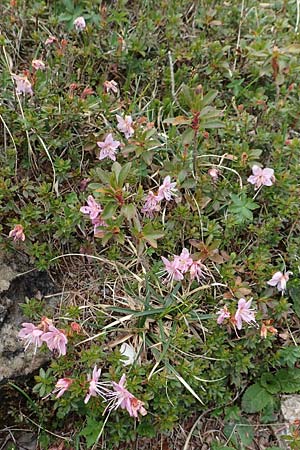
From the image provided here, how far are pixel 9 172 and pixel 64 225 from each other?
0.38 m

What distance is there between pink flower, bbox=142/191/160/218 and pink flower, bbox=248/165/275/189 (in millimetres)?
482

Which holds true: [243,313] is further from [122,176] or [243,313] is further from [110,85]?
[110,85]

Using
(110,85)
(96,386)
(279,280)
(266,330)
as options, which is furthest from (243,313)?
(110,85)

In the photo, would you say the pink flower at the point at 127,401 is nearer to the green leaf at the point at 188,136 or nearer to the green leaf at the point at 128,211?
the green leaf at the point at 128,211

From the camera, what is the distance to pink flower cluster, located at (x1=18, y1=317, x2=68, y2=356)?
2.48 metres

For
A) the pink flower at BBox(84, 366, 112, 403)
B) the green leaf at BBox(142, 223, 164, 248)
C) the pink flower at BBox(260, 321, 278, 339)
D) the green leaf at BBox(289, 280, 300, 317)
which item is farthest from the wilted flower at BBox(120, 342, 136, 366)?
the green leaf at BBox(289, 280, 300, 317)

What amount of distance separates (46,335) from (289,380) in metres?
1.24

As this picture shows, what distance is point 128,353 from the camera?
277cm

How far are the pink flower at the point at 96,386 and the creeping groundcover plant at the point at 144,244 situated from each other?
11 millimetres

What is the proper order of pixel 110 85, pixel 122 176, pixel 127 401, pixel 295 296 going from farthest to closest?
pixel 110 85, pixel 295 296, pixel 122 176, pixel 127 401

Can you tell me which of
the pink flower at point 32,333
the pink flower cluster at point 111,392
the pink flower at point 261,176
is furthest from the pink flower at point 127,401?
the pink flower at point 261,176

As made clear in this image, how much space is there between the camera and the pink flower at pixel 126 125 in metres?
2.97

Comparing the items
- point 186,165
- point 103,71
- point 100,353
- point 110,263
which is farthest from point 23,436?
point 103,71

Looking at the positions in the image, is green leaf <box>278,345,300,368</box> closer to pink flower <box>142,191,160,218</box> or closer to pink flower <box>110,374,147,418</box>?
pink flower <box>110,374,147,418</box>
